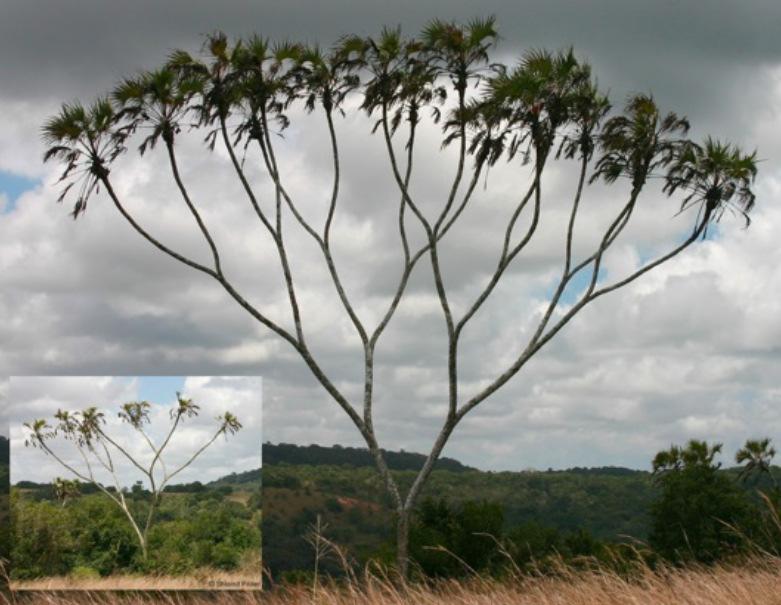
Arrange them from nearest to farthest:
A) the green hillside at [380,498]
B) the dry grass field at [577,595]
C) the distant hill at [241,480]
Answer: the dry grass field at [577,595] → the distant hill at [241,480] → the green hillside at [380,498]

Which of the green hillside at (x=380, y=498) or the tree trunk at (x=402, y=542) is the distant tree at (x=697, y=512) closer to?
the green hillside at (x=380, y=498)

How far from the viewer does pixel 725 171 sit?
2698cm

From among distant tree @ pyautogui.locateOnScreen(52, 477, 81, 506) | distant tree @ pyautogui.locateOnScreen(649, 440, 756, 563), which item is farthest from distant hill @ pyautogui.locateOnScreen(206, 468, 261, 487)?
distant tree @ pyautogui.locateOnScreen(649, 440, 756, 563)

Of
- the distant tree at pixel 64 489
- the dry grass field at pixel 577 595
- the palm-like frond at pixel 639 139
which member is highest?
the palm-like frond at pixel 639 139

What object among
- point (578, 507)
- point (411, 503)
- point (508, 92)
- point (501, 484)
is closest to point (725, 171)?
point (508, 92)

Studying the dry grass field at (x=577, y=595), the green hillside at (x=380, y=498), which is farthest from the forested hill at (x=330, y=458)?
the dry grass field at (x=577, y=595)

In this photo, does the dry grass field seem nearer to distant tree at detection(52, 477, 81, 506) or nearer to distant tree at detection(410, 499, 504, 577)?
distant tree at detection(52, 477, 81, 506)

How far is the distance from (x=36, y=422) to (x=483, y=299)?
999 centimetres

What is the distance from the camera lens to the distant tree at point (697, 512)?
1302 inches

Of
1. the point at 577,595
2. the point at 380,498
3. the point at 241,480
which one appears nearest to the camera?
the point at 577,595

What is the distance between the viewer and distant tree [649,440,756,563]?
3306 centimetres

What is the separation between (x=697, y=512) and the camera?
34.1 metres

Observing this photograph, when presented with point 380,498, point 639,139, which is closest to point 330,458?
point 380,498

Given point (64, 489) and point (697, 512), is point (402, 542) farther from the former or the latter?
point (697, 512)
